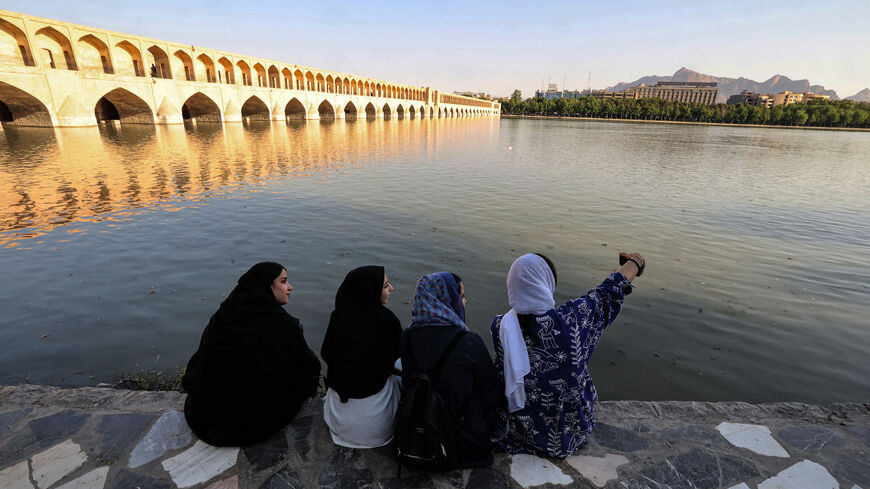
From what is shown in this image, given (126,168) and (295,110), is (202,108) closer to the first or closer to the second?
(295,110)

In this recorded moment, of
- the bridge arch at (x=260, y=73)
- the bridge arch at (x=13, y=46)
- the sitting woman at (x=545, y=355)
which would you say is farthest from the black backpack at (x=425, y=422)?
the bridge arch at (x=260, y=73)

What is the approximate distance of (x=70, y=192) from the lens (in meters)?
9.21

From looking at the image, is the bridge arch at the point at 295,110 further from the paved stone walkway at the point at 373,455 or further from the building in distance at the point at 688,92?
the building in distance at the point at 688,92

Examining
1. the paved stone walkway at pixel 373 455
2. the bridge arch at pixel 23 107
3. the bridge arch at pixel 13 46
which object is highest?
the bridge arch at pixel 13 46

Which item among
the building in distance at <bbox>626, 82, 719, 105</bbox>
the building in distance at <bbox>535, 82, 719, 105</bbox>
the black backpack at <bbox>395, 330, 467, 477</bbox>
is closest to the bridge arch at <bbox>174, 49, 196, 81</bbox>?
the black backpack at <bbox>395, 330, 467, 477</bbox>

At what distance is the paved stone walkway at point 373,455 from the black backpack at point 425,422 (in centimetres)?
22

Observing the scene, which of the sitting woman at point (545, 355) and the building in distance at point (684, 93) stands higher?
the building in distance at point (684, 93)

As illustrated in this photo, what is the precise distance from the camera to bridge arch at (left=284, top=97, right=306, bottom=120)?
4609 centimetres

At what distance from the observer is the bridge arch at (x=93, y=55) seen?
86.4 feet

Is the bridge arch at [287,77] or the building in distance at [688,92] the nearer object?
the bridge arch at [287,77]

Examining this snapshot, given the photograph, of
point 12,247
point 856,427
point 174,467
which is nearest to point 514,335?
point 174,467

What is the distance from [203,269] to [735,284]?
744cm

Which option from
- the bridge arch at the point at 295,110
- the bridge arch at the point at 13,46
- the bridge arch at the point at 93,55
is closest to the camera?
the bridge arch at the point at 13,46

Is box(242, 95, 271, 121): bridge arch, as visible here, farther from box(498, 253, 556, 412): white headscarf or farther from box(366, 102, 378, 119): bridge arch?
box(498, 253, 556, 412): white headscarf
